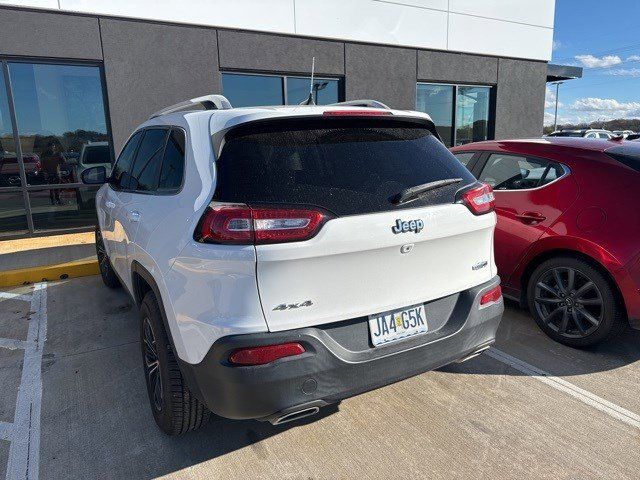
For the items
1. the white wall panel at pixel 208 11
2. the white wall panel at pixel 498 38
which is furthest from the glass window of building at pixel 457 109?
the white wall panel at pixel 208 11

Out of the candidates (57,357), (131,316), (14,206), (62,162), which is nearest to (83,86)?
(62,162)

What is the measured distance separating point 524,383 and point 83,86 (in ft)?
24.4

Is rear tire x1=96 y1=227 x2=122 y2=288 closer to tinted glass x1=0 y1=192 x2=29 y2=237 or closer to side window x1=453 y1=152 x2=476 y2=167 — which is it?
tinted glass x1=0 y1=192 x2=29 y2=237

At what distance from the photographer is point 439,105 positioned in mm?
10688

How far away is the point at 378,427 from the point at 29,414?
2.16 meters

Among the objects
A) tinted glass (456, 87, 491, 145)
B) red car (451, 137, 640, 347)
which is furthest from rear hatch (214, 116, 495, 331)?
tinted glass (456, 87, 491, 145)

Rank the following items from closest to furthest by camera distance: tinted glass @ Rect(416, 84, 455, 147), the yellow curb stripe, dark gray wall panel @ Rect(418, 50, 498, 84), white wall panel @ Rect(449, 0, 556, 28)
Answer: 1. the yellow curb stripe
2. dark gray wall panel @ Rect(418, 50, 498, 84)
3. white wall panel @ Rect(449, 0, 556, 28)
4. tinted glass @ Rect(416, 84, 455, 147)

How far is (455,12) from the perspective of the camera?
10.0 m

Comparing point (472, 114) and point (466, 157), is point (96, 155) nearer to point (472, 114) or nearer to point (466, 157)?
point (466, 157)

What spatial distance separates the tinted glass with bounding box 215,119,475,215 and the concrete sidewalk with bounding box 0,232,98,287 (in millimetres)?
4525

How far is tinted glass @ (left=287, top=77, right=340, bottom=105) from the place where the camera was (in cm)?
888

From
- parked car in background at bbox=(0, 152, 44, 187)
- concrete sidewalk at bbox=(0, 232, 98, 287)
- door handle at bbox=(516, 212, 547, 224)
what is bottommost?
concrete sidewalk at bbox=(0, 232, 98, 287)

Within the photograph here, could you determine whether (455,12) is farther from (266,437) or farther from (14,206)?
(266,437)

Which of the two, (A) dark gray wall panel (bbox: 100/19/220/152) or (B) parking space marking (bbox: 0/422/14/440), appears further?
(A) dark gray wall panel (bbox: 100/19/220/152)
